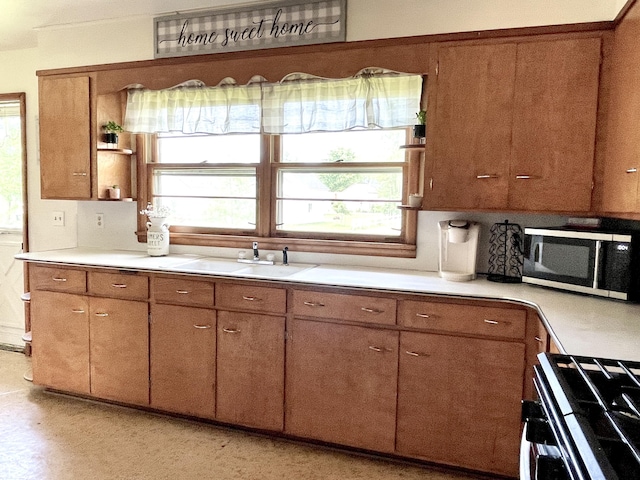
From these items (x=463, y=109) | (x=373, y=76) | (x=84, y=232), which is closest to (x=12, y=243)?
(x=84, y=232)

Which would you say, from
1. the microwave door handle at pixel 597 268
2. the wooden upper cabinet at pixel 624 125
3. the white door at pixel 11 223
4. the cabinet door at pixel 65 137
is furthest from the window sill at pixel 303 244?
the white door at pixel 11 223

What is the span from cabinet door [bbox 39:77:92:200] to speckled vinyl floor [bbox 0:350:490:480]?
59.0 inches

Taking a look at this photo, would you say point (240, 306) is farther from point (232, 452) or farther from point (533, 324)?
point (533, 324)

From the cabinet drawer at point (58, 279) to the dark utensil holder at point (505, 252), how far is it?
2.51m

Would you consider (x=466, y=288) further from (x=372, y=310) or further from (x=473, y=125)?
(x=473, y=125)

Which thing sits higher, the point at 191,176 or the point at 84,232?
the point at 191,176

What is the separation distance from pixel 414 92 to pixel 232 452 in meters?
2.26

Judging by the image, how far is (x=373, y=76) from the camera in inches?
110

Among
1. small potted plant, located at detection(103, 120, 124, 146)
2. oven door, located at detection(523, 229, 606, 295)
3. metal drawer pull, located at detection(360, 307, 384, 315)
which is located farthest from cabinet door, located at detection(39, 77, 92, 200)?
oven door, located at detection(523, 229, 606, 295)

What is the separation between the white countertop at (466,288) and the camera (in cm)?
159

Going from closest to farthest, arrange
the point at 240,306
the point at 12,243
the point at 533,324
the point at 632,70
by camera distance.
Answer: the point at 632,70
the point at 533,324
the point at 240,306
the point at 12,243

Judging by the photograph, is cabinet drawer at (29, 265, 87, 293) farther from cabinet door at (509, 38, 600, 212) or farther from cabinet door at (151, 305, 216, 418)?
cabinet door at (509, 38, 600, 212)

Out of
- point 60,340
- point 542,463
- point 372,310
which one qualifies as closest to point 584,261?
point 372,310

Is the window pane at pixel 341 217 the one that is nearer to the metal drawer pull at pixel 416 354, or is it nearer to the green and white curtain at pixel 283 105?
the green and white curtain at pixel 283 105
